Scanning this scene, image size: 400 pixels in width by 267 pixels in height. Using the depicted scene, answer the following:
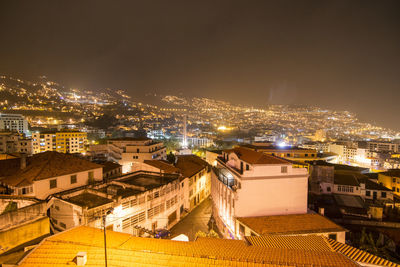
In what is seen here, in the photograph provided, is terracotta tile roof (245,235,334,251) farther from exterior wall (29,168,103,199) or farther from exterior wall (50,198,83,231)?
exterior wall (29,168,103,199)

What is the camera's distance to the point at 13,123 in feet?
200

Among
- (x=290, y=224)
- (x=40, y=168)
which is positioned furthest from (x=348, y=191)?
(x=40, y=168)

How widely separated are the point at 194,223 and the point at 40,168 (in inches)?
468

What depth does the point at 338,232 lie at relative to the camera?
42.1ft

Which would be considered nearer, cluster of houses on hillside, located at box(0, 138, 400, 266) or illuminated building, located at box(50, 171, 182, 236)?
cluster of houses on hillside, located at box(0, 138, 400, 266)

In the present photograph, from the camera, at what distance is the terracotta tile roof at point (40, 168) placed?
556 inches

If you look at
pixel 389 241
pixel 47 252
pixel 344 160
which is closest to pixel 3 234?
pixel 47 252

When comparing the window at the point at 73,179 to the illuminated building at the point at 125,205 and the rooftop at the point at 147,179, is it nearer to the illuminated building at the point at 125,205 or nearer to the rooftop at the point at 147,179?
the illuminated building at the point at 125,205

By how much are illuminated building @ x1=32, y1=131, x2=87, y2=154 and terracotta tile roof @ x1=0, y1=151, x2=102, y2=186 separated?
36.2 metres

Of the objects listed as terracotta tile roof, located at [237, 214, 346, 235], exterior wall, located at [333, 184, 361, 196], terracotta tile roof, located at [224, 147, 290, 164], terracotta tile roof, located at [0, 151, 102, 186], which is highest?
terracotta tile roof, located at [224, 147, 290, 164]

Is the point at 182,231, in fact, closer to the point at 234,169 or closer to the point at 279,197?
the point at 234,169

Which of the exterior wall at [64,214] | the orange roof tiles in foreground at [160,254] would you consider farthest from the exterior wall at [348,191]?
the exterior wall at [64,214]

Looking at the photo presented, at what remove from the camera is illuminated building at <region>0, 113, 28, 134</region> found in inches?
2346

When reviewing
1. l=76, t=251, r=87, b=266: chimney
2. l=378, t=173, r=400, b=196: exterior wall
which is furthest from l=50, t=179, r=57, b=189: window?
l=378, t=173, r=400, b=196: exterior wall
